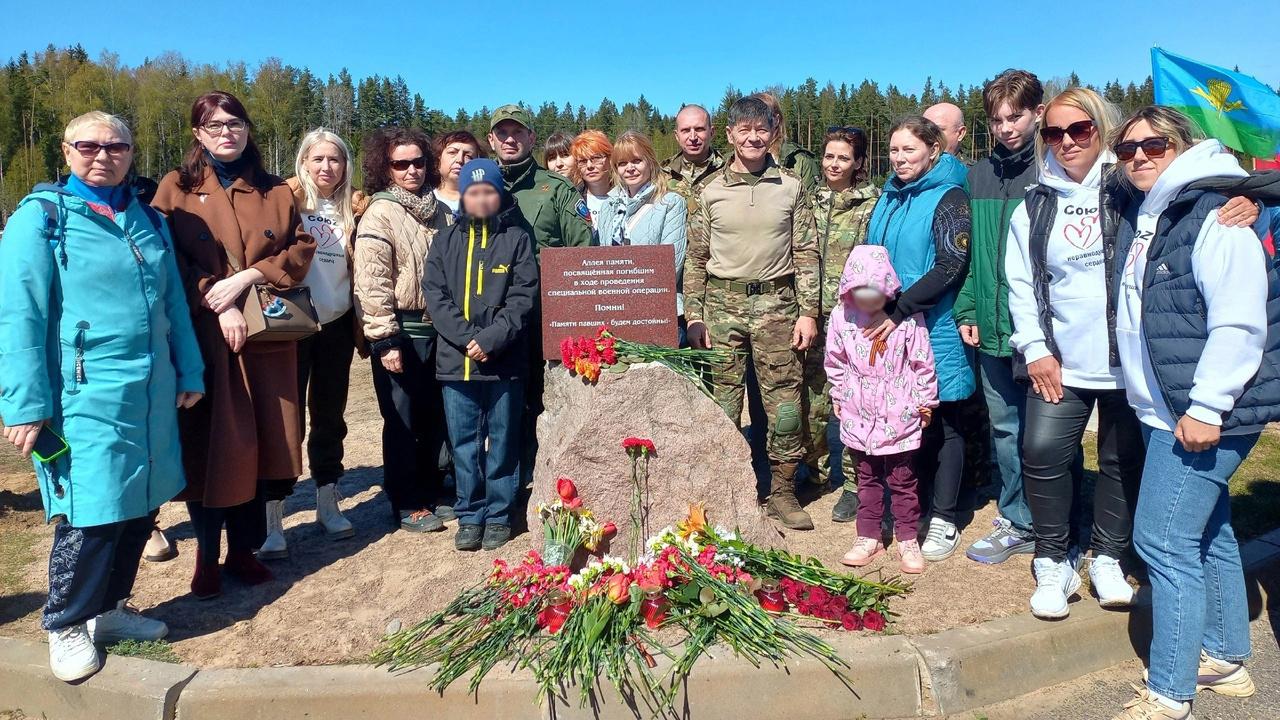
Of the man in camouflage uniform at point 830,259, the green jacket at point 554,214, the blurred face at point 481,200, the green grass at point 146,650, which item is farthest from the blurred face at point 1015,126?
the green grass at point 146,650

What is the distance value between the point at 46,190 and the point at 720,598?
9.94 feet

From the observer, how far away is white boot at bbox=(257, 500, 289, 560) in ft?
15.0

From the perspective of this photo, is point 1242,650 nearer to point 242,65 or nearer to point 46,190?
point 46,190

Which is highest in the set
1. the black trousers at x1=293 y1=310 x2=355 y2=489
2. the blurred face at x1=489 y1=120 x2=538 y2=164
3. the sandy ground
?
Result: the blurred face at x1=489 y1=120 x2=538 y2=164

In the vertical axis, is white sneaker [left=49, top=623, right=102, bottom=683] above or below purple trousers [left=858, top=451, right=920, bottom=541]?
below

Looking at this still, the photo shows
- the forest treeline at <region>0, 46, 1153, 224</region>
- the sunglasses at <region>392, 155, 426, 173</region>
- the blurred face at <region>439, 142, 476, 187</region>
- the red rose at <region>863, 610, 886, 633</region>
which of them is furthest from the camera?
the forest treeline at <region>0, 46, 1153, 224</region>

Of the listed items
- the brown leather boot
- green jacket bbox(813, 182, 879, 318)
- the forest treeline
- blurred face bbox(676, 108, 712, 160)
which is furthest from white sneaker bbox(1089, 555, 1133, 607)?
the forest treeline

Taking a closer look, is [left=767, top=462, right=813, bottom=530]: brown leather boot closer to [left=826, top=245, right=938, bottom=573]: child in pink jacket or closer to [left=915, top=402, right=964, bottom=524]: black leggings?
[left=826, top=245, right=938, bottom=573]: child in pink jacket

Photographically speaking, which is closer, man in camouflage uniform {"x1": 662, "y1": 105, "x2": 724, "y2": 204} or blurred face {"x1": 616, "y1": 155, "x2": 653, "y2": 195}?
blurred face {"x1": 616, "y1": 155, "x2": 653, "y2": 195}

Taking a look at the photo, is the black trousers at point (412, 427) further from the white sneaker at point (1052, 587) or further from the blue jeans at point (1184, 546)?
the blue jeans at point (1184, 546)

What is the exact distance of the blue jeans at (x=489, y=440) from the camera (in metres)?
4.53

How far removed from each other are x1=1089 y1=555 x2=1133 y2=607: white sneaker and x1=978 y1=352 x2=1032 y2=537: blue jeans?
22.6 inches

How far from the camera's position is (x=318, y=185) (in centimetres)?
470

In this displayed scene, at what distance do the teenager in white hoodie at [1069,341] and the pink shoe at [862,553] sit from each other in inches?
31.5
